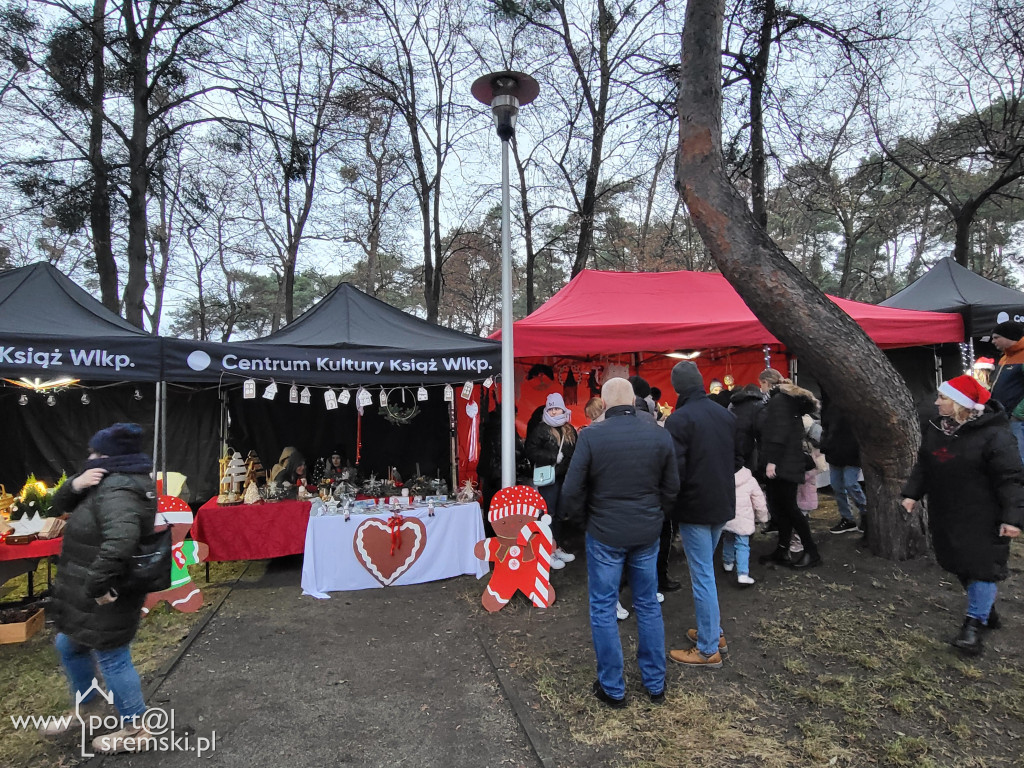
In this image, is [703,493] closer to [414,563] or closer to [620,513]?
[620,513]

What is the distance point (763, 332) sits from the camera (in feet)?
19.6

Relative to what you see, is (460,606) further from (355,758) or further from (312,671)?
(355,758)

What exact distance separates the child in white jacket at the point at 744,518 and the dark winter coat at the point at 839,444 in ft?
5.06

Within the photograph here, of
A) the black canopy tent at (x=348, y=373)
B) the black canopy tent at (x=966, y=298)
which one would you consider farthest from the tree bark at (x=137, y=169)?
the black canopy tent at (x=966, y=298)

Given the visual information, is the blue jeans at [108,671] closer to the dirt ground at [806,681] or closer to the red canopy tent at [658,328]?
the dirt ground at [806,681]

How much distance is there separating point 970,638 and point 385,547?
13.0 feet

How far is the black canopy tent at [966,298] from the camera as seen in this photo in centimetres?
652

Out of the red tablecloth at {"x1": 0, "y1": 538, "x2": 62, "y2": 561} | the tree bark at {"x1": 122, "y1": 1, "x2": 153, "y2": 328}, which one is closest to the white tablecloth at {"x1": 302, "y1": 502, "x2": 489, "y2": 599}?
the red tablecloth at {"x1": 0, "y1": 538, "x2": 62, "y2": 561}

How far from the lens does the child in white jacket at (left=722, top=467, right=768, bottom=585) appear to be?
4117 millimetres

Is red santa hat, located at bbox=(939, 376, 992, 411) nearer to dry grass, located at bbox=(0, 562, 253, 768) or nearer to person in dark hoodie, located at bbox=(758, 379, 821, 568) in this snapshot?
person in dark hoodie, located at bbox=(758, 379, 821, 568)

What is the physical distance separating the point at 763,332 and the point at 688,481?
11.9ft

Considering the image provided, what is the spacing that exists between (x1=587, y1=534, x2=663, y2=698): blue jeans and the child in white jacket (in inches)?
65.2

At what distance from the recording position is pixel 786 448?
424cm

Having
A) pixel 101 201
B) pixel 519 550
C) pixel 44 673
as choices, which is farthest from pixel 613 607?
pixel 101 201
